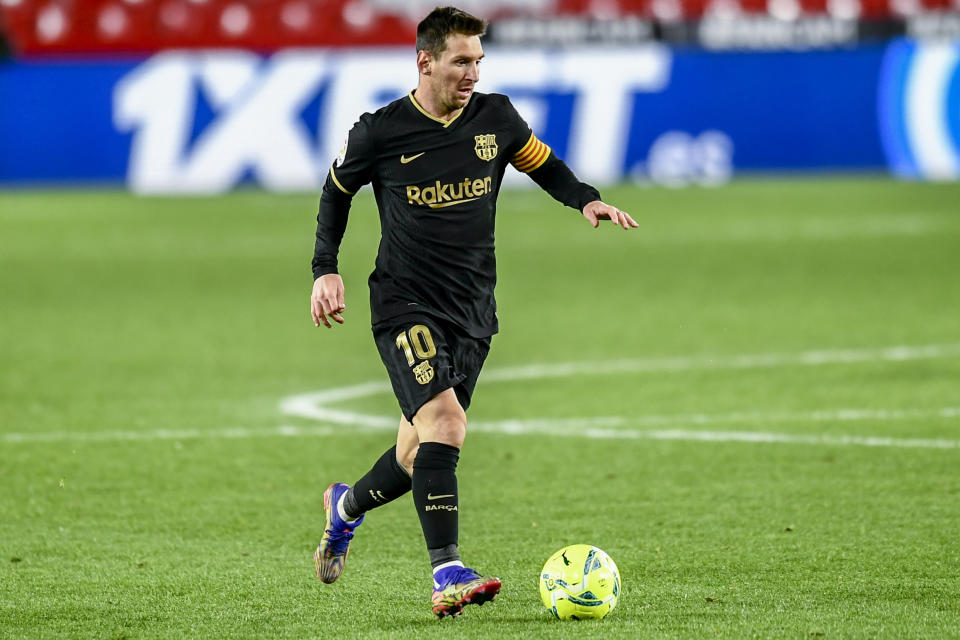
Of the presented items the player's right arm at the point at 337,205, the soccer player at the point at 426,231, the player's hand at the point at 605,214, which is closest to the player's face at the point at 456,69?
the soccer player at the point at 426,231

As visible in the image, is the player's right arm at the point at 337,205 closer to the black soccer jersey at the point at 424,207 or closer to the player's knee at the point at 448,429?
the black soccer jersey at the point at 424,207

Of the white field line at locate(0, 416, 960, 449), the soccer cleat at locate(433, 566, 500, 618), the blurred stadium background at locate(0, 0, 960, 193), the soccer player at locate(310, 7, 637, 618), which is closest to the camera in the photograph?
the soccer cleat at locate(433, 566, 500, 618)

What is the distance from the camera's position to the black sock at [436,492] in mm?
4996

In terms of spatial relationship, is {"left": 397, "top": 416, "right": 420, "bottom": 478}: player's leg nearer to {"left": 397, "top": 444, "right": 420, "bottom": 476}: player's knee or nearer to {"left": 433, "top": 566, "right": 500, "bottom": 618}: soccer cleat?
{"left": 397, "top": 444, "right": 420, "bottom": 476}: player's knee

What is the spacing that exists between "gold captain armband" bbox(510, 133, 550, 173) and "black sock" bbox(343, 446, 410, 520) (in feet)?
3.44

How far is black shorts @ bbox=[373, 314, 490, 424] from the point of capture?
5156 millimetres

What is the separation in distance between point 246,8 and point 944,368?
1654 centimetres

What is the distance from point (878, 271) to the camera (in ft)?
48.3

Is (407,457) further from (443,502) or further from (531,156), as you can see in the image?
(531,156)

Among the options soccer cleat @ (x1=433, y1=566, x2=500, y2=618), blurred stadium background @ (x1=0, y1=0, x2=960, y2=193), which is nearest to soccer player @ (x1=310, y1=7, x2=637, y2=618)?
soccer cleat @ (x1=433, y1=566, x2=500, y2=618)

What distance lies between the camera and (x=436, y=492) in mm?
5043

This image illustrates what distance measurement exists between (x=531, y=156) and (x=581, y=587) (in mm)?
1550

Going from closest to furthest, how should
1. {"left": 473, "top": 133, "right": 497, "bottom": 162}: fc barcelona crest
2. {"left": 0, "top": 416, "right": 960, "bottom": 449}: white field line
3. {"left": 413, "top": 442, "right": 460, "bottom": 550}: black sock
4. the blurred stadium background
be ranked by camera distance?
{"left": 413, "top": 442, "right": 460, "bottom": 550}: black sock
{"left": 473, "top": 133, "right": 497, "bottom": 162}: fc barcelona crest
{"left": 0, "top": 416, "right": 960, "bottom": 449}: white field line
the blurred stadium background

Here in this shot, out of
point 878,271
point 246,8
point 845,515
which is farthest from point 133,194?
point 845,515
